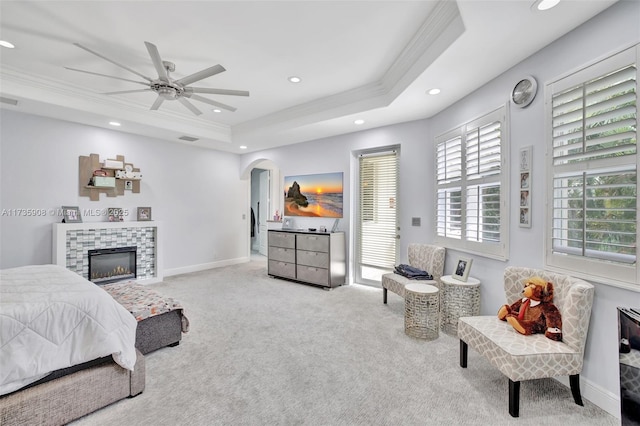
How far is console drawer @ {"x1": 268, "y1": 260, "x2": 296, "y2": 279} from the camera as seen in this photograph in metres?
5.03

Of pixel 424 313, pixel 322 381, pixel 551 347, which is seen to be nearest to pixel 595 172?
pixel 551 347

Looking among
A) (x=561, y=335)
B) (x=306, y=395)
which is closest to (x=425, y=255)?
(x=561, y=335)

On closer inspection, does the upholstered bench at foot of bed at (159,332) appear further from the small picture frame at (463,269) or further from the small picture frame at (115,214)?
the small picture frame at (115,214)

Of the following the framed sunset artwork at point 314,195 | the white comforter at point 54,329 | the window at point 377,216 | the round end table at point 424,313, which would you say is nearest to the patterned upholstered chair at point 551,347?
the round end table at point 424,313

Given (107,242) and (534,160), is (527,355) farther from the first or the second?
(107,242)

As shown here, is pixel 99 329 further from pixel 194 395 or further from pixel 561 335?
pixel 561 335

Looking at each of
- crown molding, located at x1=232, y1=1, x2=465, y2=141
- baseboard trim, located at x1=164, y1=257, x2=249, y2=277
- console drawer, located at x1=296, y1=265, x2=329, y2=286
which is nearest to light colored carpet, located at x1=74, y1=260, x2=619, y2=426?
console drawer, located at x1=296, y1=265, x2=329, y2=286

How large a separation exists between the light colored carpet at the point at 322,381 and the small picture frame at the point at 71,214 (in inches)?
101

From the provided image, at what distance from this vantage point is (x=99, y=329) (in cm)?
183

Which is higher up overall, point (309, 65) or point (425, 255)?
point (309, 65)

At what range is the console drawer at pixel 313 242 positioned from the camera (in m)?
4.61

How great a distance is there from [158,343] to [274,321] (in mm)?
1194

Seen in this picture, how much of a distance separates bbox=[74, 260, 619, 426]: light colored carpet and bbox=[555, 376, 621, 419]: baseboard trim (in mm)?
44

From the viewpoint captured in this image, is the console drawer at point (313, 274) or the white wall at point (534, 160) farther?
the console drawer at point (313, 274)
